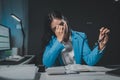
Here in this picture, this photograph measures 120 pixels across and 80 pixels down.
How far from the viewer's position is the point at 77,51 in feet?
10.5

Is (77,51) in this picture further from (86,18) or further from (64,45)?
(86,18)

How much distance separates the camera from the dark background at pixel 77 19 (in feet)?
10.6

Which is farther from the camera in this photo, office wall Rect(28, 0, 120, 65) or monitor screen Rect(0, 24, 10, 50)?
office wall Rect(28, 0, 120, 65)

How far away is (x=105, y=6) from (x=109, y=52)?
0.67 metres

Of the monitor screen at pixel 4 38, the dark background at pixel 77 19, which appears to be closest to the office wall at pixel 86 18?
the dark background at pixel 77 19

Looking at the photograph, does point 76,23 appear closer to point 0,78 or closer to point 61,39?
point 61,39

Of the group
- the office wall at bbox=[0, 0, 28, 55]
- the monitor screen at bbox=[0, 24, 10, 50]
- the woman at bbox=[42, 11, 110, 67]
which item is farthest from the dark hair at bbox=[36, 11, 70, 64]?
the monitor screen at bbox=[0, 24, 10, 50]

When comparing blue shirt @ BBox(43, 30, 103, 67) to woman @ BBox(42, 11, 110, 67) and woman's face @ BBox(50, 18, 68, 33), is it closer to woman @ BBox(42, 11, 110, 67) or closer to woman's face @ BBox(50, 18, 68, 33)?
woman @ BBox(42, 11, 110, 67)

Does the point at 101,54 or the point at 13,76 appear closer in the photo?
the point at 13,76

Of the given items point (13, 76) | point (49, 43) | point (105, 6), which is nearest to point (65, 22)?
point (49, 43)

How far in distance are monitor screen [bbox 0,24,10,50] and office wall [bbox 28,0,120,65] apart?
307 millimetres

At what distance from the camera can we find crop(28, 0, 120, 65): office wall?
3.24 metres

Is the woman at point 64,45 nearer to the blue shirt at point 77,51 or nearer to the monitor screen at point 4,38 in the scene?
the blue shirt at point 77,51

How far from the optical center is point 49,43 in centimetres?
320
